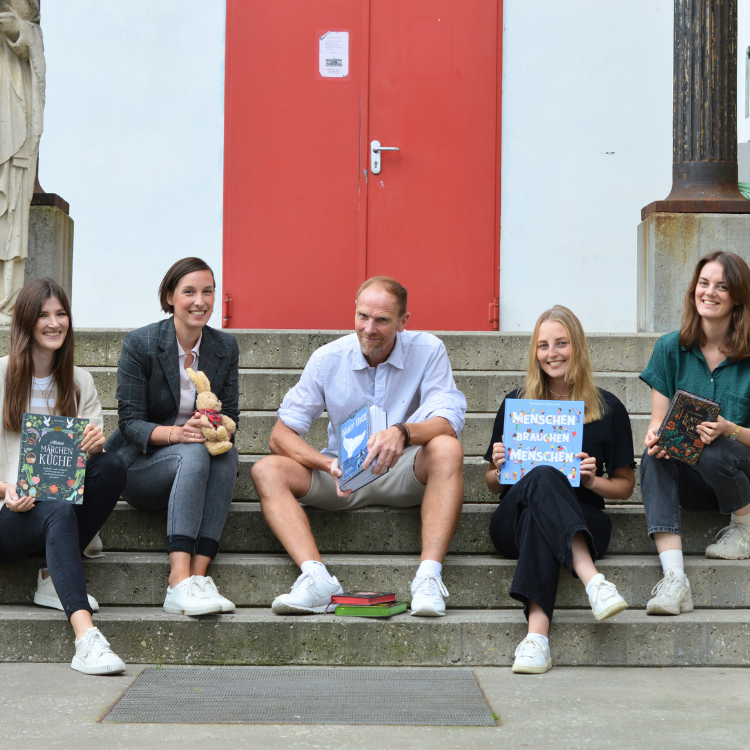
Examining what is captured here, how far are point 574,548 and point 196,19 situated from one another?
15.6 feet

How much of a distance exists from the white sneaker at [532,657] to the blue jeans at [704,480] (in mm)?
686

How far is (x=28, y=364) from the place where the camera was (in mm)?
3621

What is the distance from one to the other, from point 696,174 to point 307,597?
12.2 feet

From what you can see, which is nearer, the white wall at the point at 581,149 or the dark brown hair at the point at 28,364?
the dark brown hair at the point at 28,364

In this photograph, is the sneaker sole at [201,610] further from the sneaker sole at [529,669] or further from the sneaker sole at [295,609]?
the sneaker sole at [529,669]

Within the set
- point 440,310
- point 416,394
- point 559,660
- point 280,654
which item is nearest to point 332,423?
point 416,394

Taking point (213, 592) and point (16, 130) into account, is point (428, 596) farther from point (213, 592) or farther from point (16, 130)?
point (16, 130)

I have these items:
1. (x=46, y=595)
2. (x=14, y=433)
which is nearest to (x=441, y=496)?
(x=46, y=595)

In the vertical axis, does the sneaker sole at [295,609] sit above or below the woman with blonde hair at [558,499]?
below

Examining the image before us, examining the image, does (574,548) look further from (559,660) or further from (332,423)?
(332,423)

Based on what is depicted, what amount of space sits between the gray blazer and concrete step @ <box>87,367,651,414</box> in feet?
2.92

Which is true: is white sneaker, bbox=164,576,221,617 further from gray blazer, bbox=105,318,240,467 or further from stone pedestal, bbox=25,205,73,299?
stone pedestal, bbox=25,205,73,299

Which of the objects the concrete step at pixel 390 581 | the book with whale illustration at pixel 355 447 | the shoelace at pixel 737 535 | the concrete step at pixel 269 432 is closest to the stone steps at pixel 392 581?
the concrete step at pixel 390 581

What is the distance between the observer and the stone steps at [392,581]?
12.0ft
